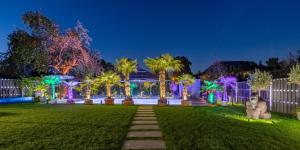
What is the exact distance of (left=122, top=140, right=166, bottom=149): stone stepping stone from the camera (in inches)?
277

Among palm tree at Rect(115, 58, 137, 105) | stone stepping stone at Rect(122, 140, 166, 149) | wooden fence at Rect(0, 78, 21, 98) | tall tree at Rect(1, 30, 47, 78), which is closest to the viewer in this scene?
stone stepping stone at Rect(122, 140, 166, 149)

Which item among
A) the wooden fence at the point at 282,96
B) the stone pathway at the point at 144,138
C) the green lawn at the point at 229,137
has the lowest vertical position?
the green lawn at the point at 229,137

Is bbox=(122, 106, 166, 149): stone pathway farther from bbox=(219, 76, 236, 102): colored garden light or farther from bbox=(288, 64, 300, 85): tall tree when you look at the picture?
bbox=(219, 76, 236, 102): colored garden light

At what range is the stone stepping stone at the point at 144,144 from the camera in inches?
277

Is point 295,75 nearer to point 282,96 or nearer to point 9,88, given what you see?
point 282,96

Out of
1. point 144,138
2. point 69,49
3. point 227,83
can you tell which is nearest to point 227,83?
point 227,83

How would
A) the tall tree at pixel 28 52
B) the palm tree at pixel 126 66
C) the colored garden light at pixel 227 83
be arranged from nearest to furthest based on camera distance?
the palm tree at pixel 126 66 → the colored garden light at pixel 227 83 → the tall tree at pixel 28 52

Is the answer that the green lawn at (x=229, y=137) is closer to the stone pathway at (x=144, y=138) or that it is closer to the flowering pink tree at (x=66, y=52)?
the stone pathway at (x=144, y=138)

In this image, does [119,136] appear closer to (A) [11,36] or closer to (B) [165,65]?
(B) [165,65]

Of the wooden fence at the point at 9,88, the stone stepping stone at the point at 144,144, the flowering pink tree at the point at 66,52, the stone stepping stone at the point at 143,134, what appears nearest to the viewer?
the stone stepping stone at the point at 144,144

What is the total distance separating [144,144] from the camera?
289 inches

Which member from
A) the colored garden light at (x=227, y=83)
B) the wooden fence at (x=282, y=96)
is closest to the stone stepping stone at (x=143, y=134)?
the wooden fence at (x=282, y=96)

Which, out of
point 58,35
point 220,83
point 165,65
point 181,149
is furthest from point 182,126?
point 58,35

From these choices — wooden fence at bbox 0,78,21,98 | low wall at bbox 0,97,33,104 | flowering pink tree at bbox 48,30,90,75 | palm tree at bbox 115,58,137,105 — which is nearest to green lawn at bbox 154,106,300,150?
palm tree at bbox 115,58,137,105
